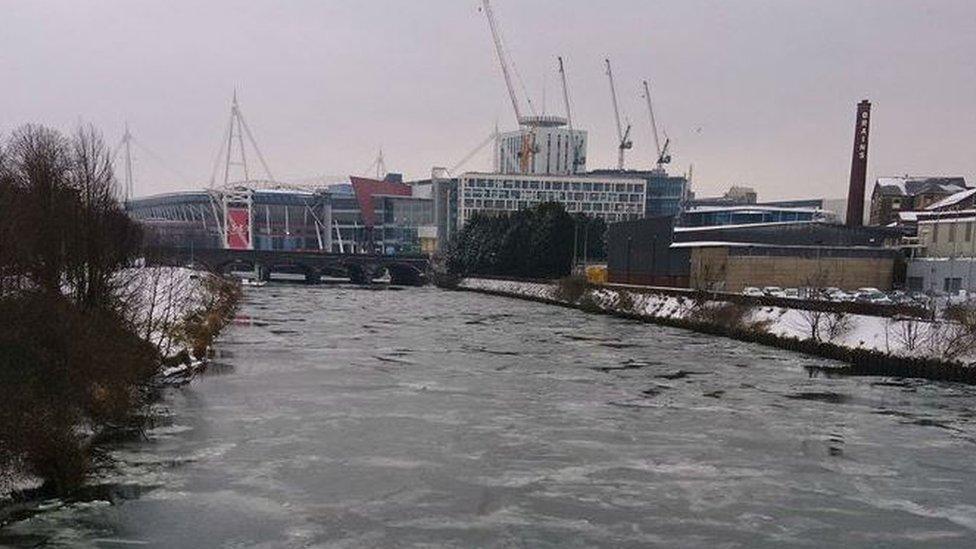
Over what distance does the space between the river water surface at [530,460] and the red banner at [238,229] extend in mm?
105891

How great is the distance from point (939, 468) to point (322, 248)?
132171mm

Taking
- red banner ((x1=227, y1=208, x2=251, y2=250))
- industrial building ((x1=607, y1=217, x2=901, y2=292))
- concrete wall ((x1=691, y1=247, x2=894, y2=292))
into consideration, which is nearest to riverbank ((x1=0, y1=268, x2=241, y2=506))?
concrete wall ((x1=691, y1=247, x2=894, y2=292))

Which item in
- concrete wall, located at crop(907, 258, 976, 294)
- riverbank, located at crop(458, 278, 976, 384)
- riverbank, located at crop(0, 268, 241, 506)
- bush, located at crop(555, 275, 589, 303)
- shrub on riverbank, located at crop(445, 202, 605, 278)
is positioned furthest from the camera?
shrub on riverbank, located at crop(445, 202, 605, 278)

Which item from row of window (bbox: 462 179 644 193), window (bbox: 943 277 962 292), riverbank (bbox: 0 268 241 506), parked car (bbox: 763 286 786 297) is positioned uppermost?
row of window (bbox: 462 179 644 193)

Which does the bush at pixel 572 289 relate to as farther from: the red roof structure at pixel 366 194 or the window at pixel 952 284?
the red roof structure at pixel 366 194

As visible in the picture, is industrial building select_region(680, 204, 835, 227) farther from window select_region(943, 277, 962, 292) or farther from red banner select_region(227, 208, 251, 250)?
red banner select_region(227, 208, 251, 250)

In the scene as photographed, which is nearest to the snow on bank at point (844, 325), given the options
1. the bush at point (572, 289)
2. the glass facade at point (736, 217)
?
the bush at point (572, 289)

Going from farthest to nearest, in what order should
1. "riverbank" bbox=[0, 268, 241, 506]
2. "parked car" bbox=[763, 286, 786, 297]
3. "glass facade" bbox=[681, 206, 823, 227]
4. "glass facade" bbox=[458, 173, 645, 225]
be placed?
"glass facade" bbox=[458, 173, 645, 225], "glass facade" bbox=[681, 206, 823, 227], "parked car" bbox=[763, 286, 786, 297], "riverbank" bbox=[0, 268, 241, 506]

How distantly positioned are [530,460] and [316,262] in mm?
82838

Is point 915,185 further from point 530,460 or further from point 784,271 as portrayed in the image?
point 530,460

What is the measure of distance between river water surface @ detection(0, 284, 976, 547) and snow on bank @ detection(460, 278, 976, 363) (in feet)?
9.32

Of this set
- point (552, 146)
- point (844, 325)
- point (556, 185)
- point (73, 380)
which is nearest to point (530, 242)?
point (844, 325)

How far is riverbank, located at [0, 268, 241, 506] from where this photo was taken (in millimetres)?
11617

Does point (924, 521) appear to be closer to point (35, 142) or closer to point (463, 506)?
point (463, 506)
